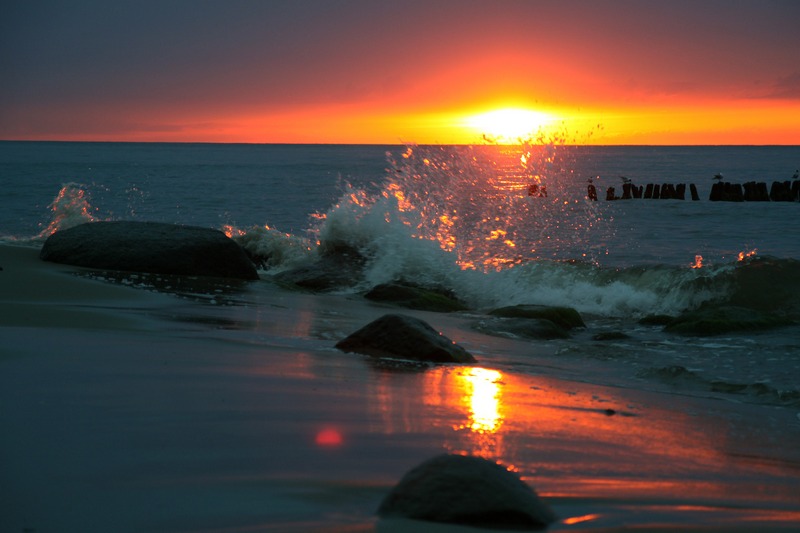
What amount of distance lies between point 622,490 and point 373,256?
10955 mm

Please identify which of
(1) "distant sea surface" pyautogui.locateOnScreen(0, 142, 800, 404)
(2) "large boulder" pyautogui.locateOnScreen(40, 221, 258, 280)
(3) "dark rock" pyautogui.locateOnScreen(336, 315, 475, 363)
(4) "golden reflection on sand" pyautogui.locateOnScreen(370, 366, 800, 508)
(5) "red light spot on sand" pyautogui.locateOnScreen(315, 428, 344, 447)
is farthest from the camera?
(2) "large boulder" pyautogui.locateOnScreen(40, 221, 258, 280)

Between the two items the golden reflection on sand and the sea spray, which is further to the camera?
the sea spray

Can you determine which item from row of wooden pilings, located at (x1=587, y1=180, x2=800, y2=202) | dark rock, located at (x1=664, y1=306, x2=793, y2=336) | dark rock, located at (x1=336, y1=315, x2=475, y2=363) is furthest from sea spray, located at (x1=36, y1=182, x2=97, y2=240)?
row of wooden pilings, located at (x1=587, y1=180, x2=800, y2=202)

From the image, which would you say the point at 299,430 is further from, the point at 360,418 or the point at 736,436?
the point at 736,436

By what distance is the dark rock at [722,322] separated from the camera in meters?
9.73

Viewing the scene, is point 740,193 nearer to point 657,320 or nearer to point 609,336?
point 657,320

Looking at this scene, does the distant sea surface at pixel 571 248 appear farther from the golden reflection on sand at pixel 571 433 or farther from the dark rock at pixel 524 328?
the golden reflection on sand at pixel 571 433

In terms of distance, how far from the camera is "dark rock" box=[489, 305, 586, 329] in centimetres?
1020

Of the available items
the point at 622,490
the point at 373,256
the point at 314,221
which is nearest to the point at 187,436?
the point at 622,490

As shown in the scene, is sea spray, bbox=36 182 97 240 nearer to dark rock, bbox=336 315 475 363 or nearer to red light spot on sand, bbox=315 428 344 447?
dark rock, bbox=336 315 475 363

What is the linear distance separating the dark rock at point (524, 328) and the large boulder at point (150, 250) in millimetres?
3823

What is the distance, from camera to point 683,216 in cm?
2955

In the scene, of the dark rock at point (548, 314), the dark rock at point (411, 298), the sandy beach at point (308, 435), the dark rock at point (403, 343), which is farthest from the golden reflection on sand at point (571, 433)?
the dark rock at point (411, 298)

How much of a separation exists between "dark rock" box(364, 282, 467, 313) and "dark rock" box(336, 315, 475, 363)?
4.34 meters
